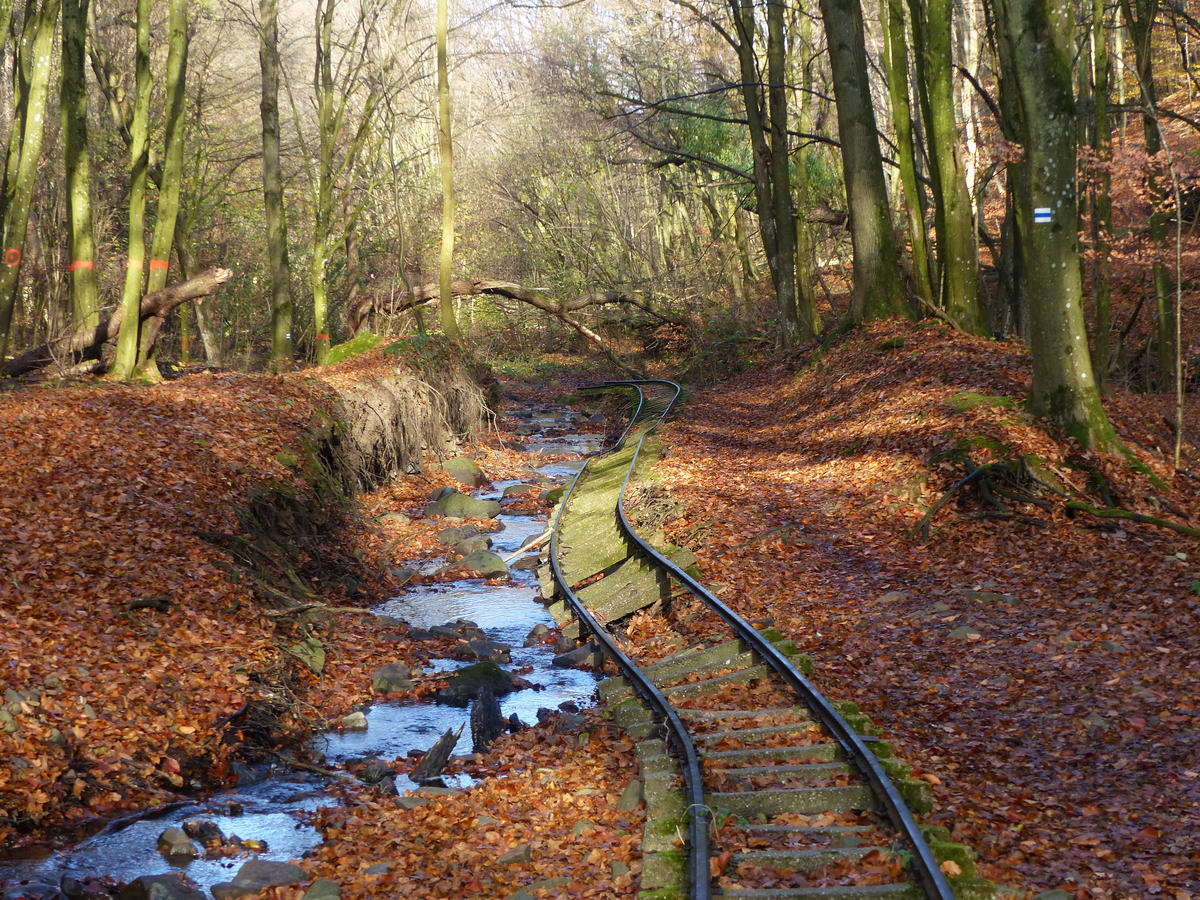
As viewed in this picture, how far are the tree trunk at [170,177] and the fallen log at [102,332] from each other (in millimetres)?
192

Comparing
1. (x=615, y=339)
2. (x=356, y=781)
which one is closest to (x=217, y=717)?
(x=356, y=781)

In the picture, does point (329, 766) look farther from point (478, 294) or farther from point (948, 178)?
point (478, 294)

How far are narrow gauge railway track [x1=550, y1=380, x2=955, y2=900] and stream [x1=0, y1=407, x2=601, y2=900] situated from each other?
742mm

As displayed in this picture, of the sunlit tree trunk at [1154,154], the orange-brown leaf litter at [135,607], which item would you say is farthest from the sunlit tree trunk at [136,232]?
the sunlit tree trunk at [1154,154]

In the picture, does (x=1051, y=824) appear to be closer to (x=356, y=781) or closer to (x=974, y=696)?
(x=974, y=696)

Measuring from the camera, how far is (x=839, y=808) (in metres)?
6.06

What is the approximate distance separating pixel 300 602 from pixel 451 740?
3218mm

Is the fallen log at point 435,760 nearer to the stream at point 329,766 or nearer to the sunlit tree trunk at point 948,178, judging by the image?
the stream at point 329,766

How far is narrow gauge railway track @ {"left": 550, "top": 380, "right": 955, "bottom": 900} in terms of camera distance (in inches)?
207

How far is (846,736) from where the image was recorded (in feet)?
21.6

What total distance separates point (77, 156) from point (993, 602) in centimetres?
1442

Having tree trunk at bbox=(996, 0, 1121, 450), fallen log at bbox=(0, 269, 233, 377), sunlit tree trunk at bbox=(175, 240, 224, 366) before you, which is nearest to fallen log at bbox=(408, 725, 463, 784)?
tree trunk at bbox=(996, 0, 1121, 450)

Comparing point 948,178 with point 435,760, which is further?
point 948,178

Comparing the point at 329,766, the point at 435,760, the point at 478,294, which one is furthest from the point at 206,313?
the point at 435,760
